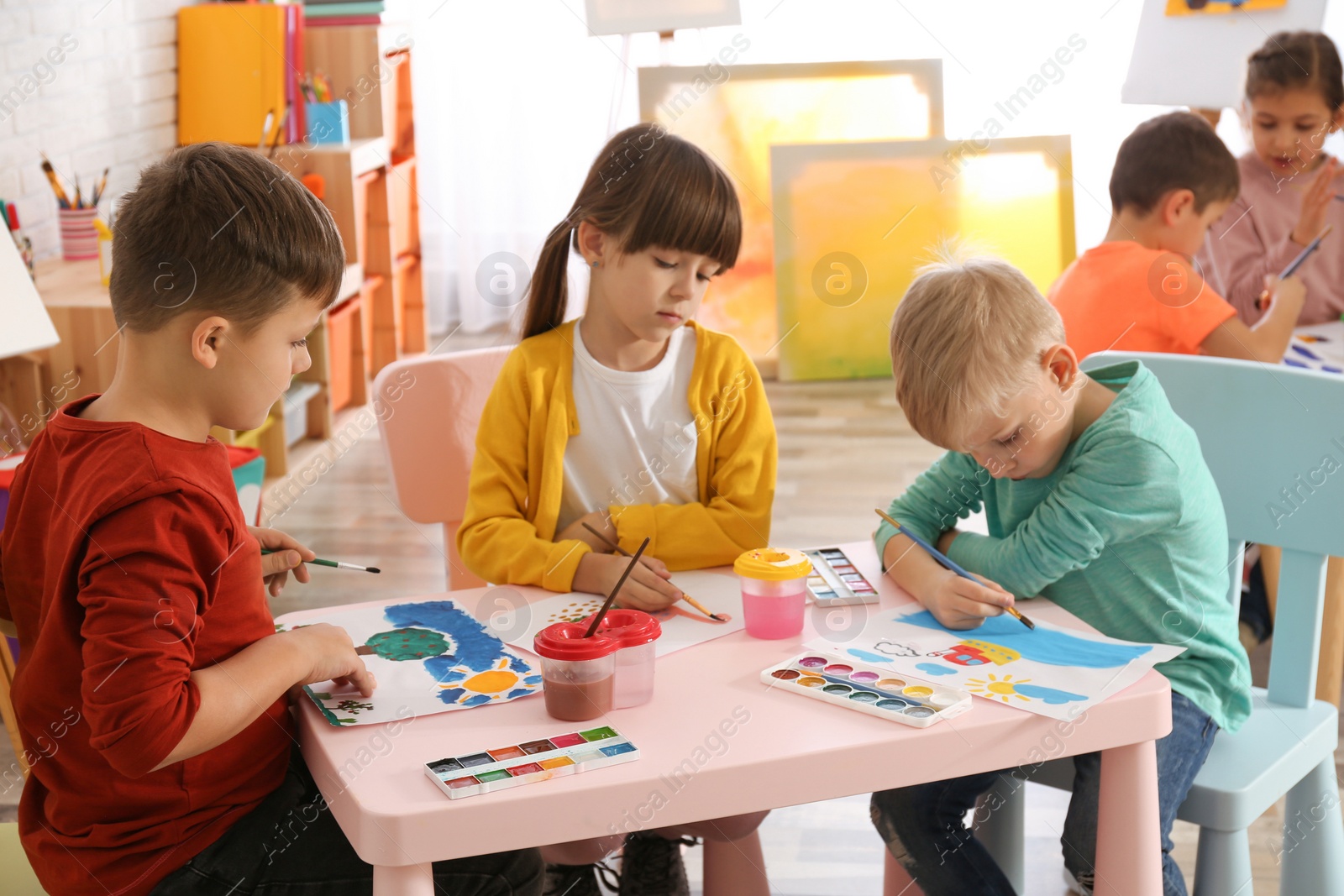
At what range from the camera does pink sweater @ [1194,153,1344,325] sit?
2781 mm

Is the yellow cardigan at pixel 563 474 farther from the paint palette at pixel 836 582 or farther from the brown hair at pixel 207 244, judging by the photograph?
the brown hair at pixel 207 244

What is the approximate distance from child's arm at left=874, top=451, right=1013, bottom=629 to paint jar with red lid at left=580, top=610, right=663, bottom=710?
319 millimetres

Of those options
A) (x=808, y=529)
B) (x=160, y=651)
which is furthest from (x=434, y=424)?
(x=808, y=529)

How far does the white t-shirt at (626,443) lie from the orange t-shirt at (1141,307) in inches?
33.5

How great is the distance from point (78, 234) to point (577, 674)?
2.60 meters

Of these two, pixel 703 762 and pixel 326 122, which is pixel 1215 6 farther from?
pixel 703 762

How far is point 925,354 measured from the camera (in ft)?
4.21

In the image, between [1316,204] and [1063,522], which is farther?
[1316,204]

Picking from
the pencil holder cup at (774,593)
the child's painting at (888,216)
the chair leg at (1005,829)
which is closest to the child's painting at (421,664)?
the pencil holder cup at (774,593)

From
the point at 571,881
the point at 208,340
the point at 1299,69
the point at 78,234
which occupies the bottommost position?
the point at 571,881

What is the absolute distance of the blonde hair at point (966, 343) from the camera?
1.26m

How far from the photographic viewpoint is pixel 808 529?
3.23 m

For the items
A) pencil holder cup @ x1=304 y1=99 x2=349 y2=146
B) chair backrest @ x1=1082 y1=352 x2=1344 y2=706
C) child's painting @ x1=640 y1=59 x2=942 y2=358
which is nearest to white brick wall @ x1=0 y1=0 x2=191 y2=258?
pencil holder cup @ x1=304 y1=99 x2=349 y2=146

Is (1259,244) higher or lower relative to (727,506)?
higher
